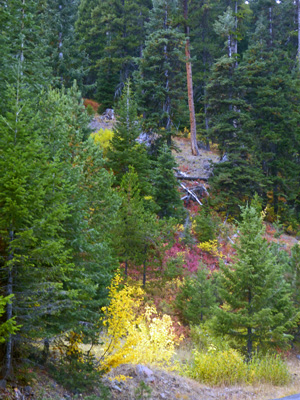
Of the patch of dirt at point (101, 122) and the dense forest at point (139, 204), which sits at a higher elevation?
the patch of dirt at point (101, 122)

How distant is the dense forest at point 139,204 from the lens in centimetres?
631

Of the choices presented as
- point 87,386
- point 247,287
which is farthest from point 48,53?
point 87,386

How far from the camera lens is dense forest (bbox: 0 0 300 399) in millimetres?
6312

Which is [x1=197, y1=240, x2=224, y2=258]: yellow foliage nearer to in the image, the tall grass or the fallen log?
the fallen log

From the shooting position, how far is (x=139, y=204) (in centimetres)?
1531

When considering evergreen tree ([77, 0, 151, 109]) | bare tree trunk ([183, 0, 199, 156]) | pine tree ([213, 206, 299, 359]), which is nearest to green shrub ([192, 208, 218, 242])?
pine tree ([213, 206, 299, 359])

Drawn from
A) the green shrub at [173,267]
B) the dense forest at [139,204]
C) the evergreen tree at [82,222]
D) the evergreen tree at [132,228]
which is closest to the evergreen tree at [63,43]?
the dense forest at [139,204]

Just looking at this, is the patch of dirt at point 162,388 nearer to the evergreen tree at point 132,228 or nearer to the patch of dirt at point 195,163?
the evergreen tree at point 132,228

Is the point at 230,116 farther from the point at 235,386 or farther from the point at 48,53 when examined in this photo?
the point at 235,386

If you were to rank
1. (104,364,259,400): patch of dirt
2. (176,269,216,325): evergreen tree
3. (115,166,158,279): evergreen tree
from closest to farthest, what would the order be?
(104,364,259,400): patch of dirt < (176,269,216,325): evergreen tree < (115,166,158,279): evergreen tree

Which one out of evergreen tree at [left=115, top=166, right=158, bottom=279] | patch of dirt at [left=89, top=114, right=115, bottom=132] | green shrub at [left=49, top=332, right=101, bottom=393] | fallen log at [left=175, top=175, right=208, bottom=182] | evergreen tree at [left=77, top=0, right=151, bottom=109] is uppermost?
evergreen tree at [left=77, top=0, right=151, bottom=109]

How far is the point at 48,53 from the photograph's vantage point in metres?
24.8

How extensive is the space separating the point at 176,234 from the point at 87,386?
14354mm

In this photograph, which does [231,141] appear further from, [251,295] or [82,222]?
[82,222]
